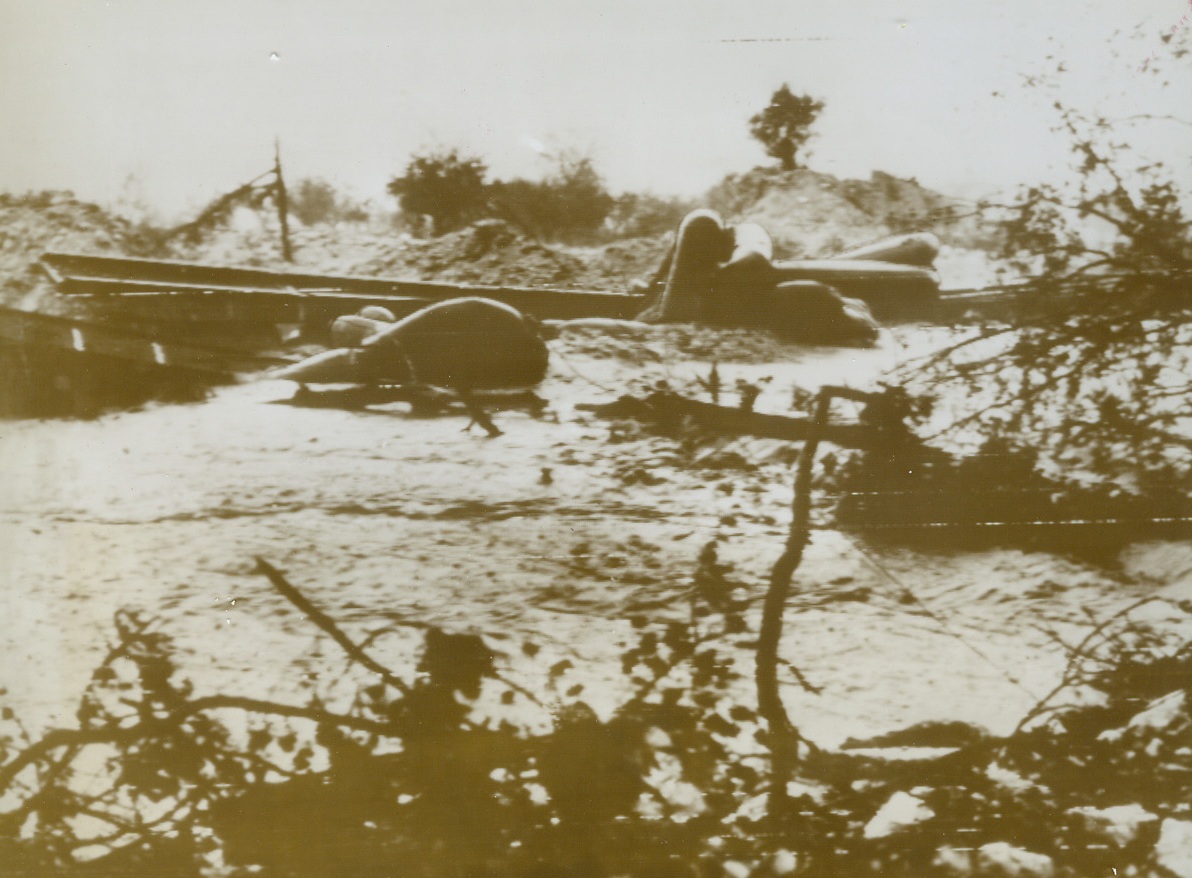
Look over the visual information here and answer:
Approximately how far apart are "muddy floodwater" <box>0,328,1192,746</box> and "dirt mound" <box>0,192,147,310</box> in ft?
1.33

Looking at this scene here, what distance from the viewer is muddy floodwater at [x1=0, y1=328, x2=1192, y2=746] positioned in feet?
7.38

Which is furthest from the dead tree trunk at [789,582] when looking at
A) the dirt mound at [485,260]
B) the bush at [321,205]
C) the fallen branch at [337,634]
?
the bush at [321,205]

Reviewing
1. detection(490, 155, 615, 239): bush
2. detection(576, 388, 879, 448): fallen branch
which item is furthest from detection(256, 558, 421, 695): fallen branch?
detection(490, 155, 615, 239): bush

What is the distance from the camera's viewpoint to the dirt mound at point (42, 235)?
2312mm

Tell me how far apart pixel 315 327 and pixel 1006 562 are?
7.13 feet

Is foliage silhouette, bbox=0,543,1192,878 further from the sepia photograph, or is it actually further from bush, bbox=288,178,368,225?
bush, bbox=288,178,368,225

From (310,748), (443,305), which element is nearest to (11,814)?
(310,748)

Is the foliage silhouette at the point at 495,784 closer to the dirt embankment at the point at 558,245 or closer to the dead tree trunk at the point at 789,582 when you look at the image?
the dead tree trunk at the point at 789,582

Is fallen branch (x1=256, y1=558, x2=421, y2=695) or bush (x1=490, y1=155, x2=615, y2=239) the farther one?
bush (x1=490, y1=155, x2=615, y2=239)

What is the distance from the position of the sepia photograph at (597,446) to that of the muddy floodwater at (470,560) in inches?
0.5

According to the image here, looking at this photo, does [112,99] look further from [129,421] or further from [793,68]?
[793,68]

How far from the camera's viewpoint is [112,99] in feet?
7.66

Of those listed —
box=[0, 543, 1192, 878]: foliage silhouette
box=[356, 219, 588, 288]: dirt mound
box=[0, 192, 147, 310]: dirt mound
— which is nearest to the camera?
box=[0, 543, 1192, 878]: foliage silhouette

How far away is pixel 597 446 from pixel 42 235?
68.2 inches
